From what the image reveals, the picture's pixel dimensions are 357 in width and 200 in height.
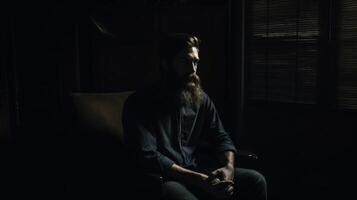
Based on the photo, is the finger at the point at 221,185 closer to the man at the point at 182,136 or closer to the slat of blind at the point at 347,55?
the man at the point at 182,136

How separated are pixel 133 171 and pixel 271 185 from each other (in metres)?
1.62

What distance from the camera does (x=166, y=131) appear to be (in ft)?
7.36

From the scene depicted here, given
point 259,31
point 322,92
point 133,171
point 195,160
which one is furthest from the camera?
point 259,31

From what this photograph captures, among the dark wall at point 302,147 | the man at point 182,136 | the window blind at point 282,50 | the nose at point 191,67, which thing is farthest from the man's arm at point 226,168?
the window blind at point 282,50

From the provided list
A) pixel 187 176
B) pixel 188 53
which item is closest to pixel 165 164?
pixel 187 176

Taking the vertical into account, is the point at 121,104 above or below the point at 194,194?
above

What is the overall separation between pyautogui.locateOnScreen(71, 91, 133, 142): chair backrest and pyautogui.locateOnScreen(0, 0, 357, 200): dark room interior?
0.60 m

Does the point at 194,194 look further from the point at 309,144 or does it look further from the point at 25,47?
the point at 25,47

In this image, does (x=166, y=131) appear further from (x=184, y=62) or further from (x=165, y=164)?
(x=184, y=62)

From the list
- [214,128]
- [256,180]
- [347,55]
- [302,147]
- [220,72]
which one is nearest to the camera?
[256,180]

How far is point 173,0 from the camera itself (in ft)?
10.5

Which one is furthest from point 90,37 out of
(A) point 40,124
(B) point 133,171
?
(B) point 133,171

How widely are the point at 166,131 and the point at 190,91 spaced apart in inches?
10.2

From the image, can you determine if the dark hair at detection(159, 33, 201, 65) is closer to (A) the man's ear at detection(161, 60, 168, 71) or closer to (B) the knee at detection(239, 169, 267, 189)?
(A) the man's ear at detection(161, 60, 168, 71)
